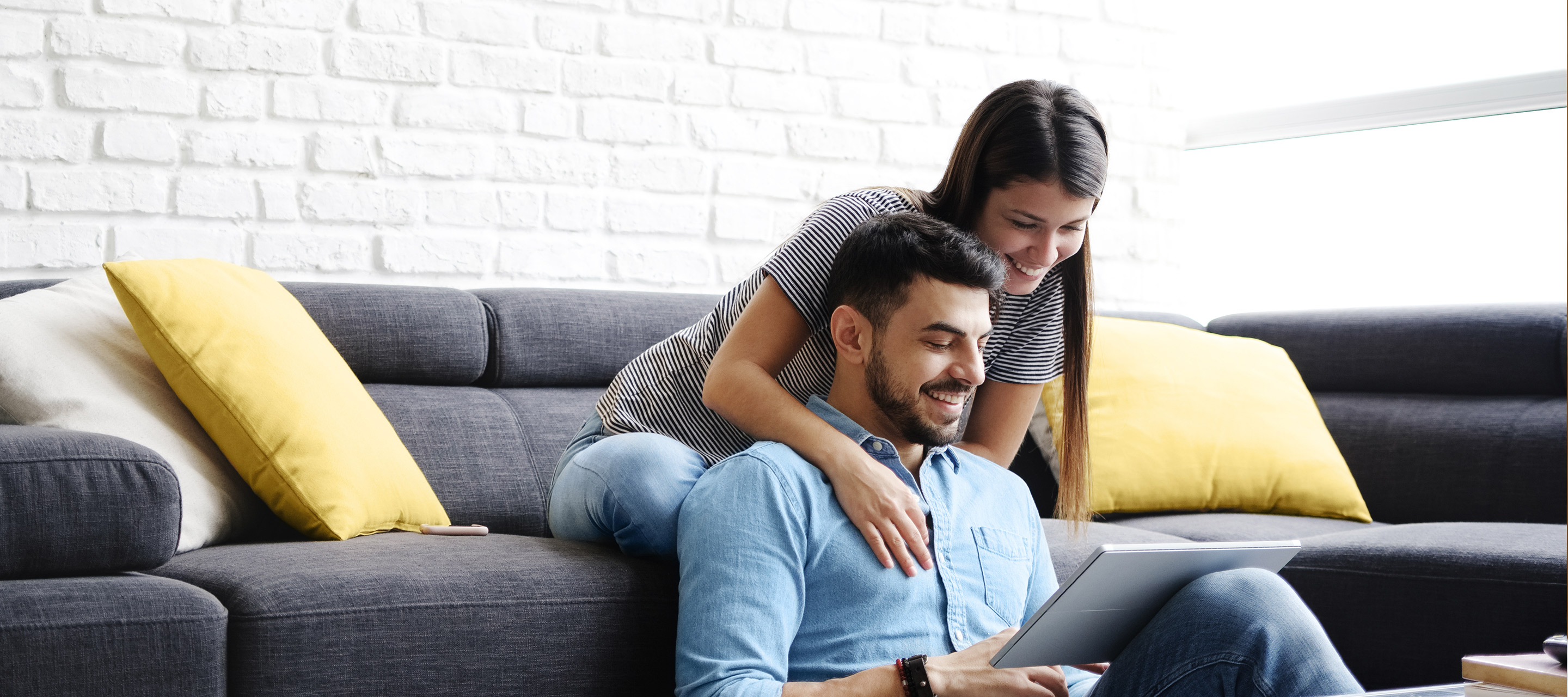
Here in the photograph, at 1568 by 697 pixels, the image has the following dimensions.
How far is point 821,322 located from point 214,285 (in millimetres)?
869

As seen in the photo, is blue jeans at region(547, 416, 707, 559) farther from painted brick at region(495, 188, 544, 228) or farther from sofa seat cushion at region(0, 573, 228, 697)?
painted brick at region(495, 188, 544, 228)

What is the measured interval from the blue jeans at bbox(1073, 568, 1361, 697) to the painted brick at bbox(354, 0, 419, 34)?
186 cm

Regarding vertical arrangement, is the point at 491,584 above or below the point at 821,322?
below

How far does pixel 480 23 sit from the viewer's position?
2.51 m

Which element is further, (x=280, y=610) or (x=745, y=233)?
(x=745, y=233)

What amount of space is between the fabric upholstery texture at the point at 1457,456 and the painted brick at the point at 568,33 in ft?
5.76

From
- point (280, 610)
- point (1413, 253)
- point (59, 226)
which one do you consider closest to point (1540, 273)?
point (1413, 253)

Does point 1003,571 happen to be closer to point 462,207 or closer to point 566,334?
point 566,334

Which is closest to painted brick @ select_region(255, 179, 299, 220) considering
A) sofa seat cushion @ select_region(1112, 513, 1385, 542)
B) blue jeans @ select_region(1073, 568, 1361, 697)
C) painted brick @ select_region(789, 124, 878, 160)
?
painted brick @ select_region(789, 124, 878, 160)

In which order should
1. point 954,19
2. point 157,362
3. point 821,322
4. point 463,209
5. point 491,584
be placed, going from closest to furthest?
point 491,584
point 821,322
point 157,362
point 463,209
point 954,19

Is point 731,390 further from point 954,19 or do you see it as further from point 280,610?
point 954,19

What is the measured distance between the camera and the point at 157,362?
1651mm

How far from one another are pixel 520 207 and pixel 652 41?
0.47 m

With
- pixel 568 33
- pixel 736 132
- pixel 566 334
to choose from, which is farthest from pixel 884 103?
pixel 566 334
